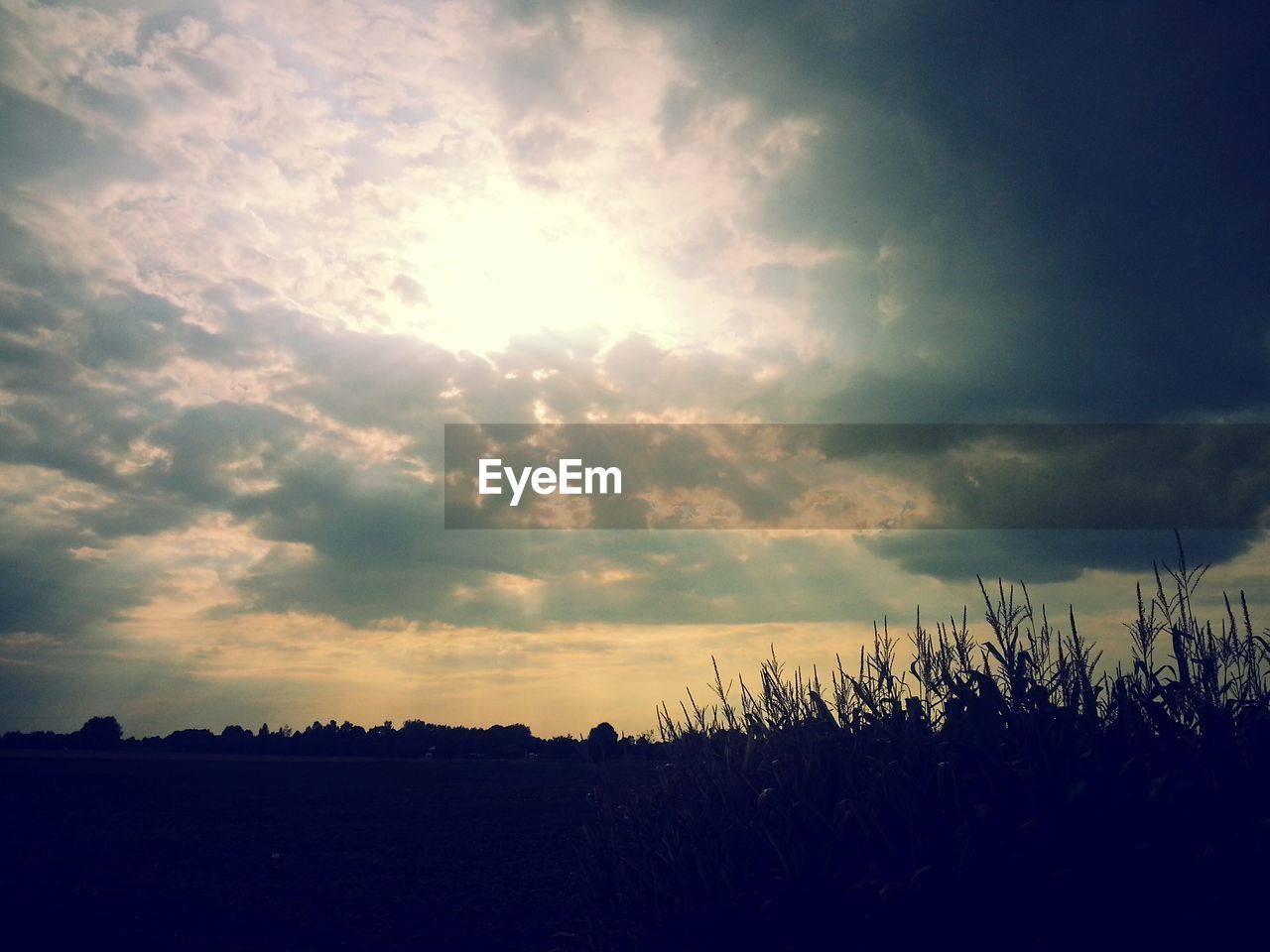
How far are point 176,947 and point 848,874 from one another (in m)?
7.67


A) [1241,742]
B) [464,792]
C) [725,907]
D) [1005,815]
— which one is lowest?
[464,792]

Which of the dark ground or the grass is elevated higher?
the grass

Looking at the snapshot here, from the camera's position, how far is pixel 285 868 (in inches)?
547

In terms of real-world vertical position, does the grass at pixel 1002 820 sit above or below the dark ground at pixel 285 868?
above

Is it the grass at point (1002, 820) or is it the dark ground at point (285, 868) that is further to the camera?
the dark ground at point (285, 868)

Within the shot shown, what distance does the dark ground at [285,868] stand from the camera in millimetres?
9586

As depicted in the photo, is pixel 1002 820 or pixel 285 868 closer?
pixel 1002 820

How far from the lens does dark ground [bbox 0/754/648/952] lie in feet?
31.4

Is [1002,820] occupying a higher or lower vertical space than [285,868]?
higher

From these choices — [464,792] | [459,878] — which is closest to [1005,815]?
[459,878]

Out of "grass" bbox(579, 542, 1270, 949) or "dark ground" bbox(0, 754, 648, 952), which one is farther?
"dark ground" bbox(0, 754, 648, 952)

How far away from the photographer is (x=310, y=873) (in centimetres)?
1334

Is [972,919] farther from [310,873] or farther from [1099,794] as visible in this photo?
[310,873]

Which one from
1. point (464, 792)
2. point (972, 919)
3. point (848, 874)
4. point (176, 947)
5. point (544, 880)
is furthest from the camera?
point (464, 792)
